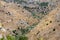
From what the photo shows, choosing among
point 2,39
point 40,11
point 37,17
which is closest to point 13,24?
point 37,17

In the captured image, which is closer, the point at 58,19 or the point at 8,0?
the point at 58,19

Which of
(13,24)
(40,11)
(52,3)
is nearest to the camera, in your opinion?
(13,24)

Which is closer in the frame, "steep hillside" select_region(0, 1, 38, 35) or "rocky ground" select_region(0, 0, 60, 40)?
"rocky ground" select_region(0, 0, 60, 40)

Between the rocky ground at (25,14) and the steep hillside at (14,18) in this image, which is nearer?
the rocky ground at (25,14)

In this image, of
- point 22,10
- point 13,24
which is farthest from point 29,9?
point 13,24

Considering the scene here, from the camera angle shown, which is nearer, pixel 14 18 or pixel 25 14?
pixel 14 18

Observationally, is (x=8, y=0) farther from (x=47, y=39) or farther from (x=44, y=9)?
(x=47, y=39)

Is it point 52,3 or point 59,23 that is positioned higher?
point 59,23

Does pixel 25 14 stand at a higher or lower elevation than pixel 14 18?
lower

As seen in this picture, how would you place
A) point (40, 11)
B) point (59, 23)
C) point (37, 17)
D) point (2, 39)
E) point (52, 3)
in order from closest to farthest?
point (2, 39) → point (59, 23) → point (37, 17) → point (40, 11) → point (52, 3)
